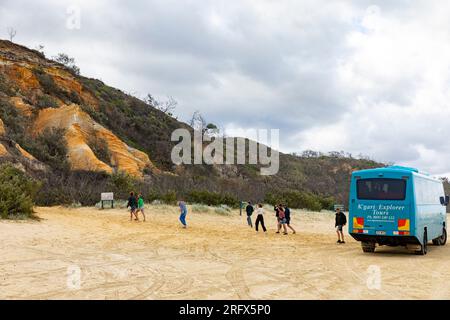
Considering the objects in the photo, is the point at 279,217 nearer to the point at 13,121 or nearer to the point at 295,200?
the point at 295,200

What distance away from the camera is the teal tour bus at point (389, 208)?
1487 centimetres

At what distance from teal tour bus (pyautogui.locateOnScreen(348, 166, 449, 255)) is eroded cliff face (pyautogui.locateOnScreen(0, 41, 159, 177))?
27403 millimetres

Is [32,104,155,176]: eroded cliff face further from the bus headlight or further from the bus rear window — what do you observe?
the bus headlight

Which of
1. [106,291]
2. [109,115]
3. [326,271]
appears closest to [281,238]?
[326,271]

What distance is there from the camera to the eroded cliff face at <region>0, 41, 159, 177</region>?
4125 cm

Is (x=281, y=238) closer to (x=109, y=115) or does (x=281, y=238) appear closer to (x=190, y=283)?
(x=190, y=283)

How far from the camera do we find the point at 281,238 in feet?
68.1

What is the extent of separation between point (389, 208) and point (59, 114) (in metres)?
37.4

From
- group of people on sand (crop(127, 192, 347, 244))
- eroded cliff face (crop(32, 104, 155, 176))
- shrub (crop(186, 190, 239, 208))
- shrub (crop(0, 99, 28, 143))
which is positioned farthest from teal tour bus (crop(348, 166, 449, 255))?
shrub (crop(0, 99, 28, 143))

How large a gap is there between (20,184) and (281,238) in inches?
544

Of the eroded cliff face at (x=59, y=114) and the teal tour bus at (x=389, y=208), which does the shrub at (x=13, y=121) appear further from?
the teal tour bus at (x=389, y=208)

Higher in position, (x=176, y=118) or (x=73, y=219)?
(x=176, y=118)

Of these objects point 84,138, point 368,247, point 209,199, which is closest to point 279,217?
point 368,247

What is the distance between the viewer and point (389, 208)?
15.1 metres
